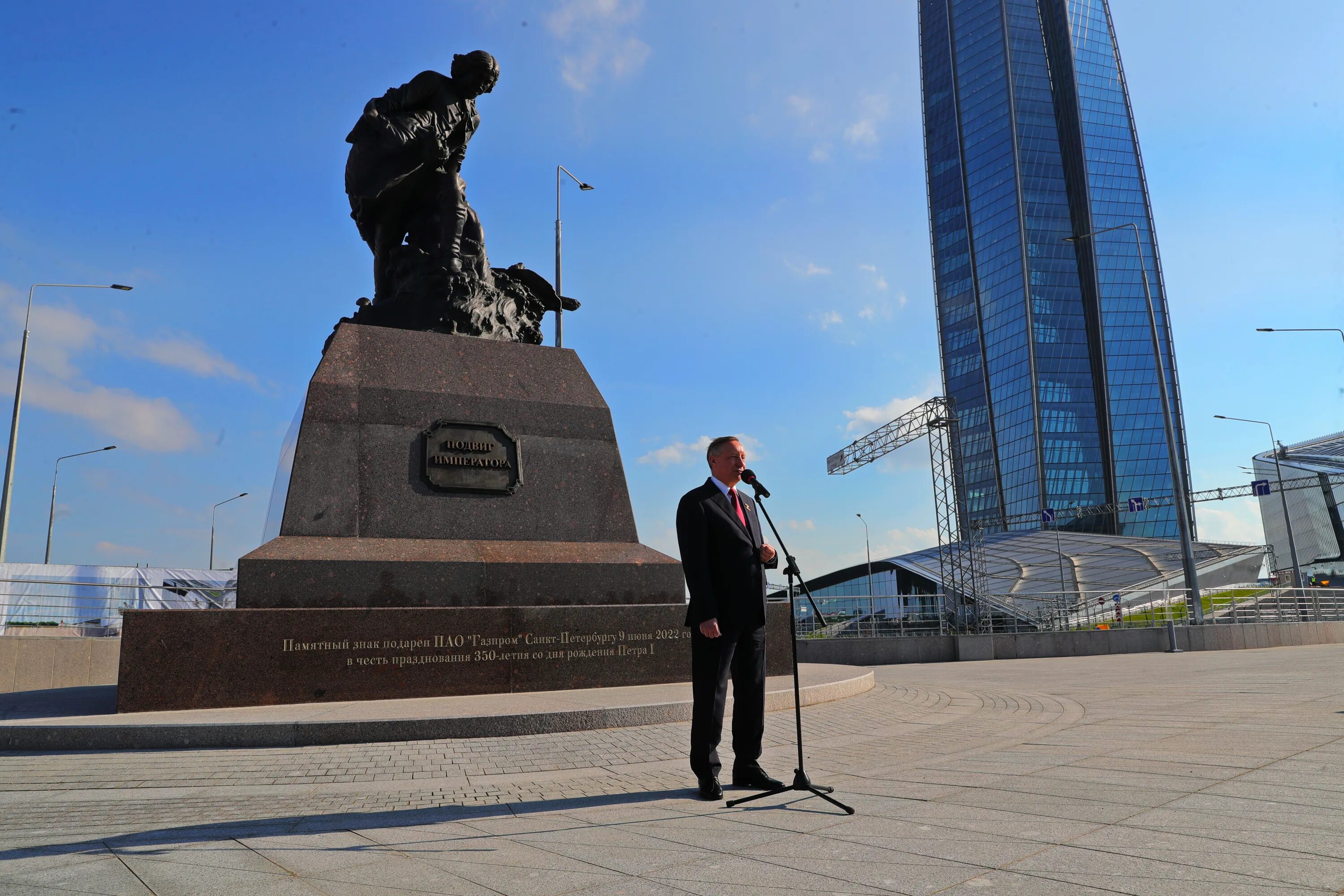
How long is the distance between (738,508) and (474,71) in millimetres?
8884

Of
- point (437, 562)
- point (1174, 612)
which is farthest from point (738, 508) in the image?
point (1174, 612)

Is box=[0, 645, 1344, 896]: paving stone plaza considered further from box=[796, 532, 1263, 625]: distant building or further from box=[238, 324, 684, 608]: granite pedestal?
box=[796, 532, 1263, 625]: distant building

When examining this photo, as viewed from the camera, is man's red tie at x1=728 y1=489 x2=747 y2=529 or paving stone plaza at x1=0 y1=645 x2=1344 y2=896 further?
man's red tie at x1=728 y1=489 x2=747 y2=529

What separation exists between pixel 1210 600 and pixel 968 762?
2352 cm

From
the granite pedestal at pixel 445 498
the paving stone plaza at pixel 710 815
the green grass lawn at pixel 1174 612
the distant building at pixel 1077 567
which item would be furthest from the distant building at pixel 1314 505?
the paving stone plaza at pixel 710 815

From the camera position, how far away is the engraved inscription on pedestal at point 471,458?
336 inches

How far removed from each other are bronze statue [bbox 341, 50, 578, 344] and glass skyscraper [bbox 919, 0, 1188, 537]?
282ft

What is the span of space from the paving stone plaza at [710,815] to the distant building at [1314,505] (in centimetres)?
6520

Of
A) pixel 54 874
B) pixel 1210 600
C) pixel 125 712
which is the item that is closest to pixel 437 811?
pixel 54 874

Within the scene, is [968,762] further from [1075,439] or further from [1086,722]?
[1075,439]

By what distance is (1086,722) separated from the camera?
6.15m

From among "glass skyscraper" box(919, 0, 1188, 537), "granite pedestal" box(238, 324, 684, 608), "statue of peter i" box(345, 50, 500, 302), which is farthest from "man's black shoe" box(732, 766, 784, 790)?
"glass skyscraper" box(919, 0, 1188, 537)

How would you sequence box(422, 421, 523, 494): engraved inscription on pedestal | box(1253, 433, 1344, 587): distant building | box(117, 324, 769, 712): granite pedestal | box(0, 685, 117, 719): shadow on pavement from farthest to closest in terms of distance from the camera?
box(1253, 433, 1344, 587): distant building, box(422, 421, 523, 494): engraved inscription on pedestal, box(117, 324, 769, 712): granite pedestal, box(0, 685, 117, 719): shadow on pavement

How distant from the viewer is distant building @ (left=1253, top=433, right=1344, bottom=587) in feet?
201
